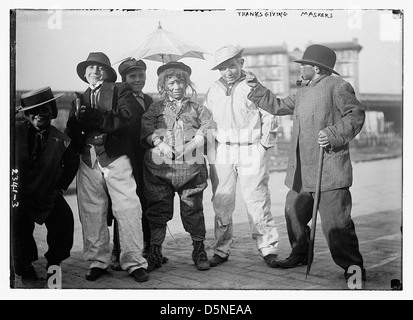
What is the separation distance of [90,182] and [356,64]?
276 cm

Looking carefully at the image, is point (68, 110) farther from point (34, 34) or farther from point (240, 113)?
point (240, 113)

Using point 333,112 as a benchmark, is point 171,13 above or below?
above

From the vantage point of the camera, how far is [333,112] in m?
4.74

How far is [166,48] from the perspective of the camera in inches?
193

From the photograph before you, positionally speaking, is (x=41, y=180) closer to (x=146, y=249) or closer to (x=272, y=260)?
(x=146, y=249)

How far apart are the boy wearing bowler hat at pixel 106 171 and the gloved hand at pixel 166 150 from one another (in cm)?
29

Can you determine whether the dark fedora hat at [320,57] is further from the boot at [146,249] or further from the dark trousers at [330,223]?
the boot at [146,249]

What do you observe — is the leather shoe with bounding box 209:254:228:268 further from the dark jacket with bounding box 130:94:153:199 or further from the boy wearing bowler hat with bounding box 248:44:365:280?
the dark jacket with bounding box 130:94:153:199

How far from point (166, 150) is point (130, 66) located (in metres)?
0.90

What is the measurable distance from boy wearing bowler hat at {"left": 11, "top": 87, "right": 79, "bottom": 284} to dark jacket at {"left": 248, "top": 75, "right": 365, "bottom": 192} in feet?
6.29

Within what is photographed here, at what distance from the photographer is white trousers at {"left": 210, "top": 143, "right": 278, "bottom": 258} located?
4.85 meters

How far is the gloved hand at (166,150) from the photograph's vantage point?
4.80m
